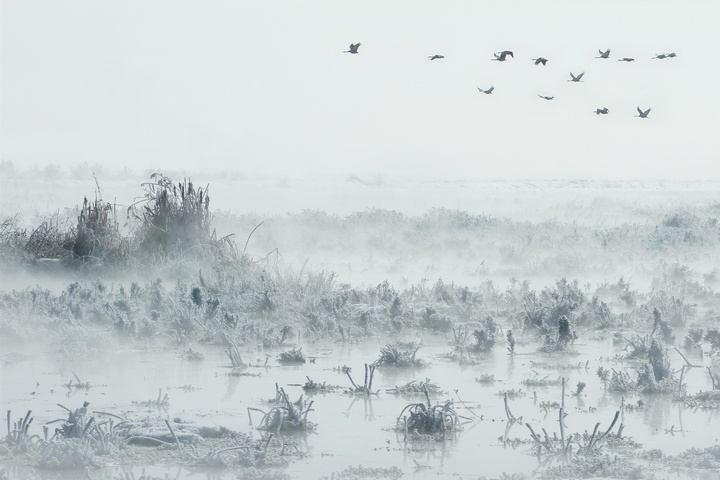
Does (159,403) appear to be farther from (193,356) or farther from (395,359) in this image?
(395,359)

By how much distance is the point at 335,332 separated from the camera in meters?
13.8

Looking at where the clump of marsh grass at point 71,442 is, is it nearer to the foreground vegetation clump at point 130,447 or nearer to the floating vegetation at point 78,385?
the foreground vegetation clump at point 130,447

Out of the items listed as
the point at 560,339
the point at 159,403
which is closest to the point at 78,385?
the point at 159,403

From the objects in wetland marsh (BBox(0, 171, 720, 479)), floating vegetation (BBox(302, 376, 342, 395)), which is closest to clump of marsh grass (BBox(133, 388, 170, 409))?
wetland marsh (BBox(0, 171, 720, 479))

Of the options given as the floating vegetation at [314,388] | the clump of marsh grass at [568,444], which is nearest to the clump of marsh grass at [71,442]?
the floating vegetation at [314,388]

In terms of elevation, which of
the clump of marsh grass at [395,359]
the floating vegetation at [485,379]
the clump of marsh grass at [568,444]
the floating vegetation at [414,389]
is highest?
the clump of marsh grass at [395,359]

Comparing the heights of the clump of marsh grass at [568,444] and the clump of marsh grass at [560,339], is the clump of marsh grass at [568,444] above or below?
below

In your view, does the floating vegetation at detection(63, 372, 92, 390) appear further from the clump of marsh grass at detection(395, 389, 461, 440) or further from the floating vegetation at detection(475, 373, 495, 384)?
the floating vegetation at detection(475, 373, 495, 384)

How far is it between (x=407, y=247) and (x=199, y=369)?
44.6 ft

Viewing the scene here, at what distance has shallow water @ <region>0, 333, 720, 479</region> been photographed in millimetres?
A: 7918

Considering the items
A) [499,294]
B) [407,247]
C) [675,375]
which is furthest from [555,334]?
[407,247]

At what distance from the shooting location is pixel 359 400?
9906mm

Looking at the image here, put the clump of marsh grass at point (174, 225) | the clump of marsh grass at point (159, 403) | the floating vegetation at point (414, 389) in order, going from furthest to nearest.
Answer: the clump of marsh grass at point (174, 225), the floating vegetation at point (414, 389), the clump of marsh grass at point (159, 403)

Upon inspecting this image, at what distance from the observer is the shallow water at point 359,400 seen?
792 cm
